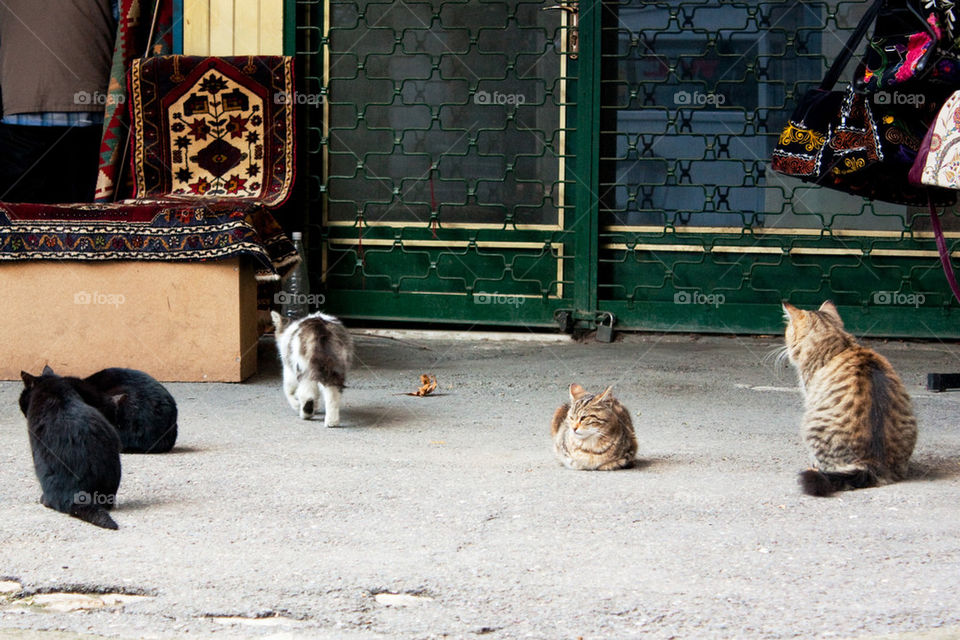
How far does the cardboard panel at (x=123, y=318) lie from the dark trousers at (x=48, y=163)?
1.90 meters

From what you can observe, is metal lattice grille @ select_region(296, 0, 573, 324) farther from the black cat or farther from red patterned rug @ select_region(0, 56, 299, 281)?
the black cat

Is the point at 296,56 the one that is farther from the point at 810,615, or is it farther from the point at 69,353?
the point at 810,615

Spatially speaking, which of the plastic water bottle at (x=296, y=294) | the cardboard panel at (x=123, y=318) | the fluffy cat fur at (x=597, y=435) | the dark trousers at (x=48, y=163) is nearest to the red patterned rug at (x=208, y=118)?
the plastic water bottle at (x=296, y=294)

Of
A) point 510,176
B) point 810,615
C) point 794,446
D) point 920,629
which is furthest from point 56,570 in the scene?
point 510,176

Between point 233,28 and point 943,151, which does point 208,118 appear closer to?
point 233,28

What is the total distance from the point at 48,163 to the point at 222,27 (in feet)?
5.29

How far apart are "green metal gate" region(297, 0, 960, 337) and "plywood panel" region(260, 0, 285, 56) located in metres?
0.16

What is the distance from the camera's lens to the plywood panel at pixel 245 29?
7.60 meters

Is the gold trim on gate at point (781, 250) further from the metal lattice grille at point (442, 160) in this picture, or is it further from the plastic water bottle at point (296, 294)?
the plastic water bottle at point (296, 294)

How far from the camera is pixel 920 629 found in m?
2.88

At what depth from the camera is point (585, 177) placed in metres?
7.47

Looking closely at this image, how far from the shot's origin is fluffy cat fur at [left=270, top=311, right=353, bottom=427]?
17.1 feet

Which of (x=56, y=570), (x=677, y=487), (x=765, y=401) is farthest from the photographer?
(x=765, y=401)

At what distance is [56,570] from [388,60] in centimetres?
508
